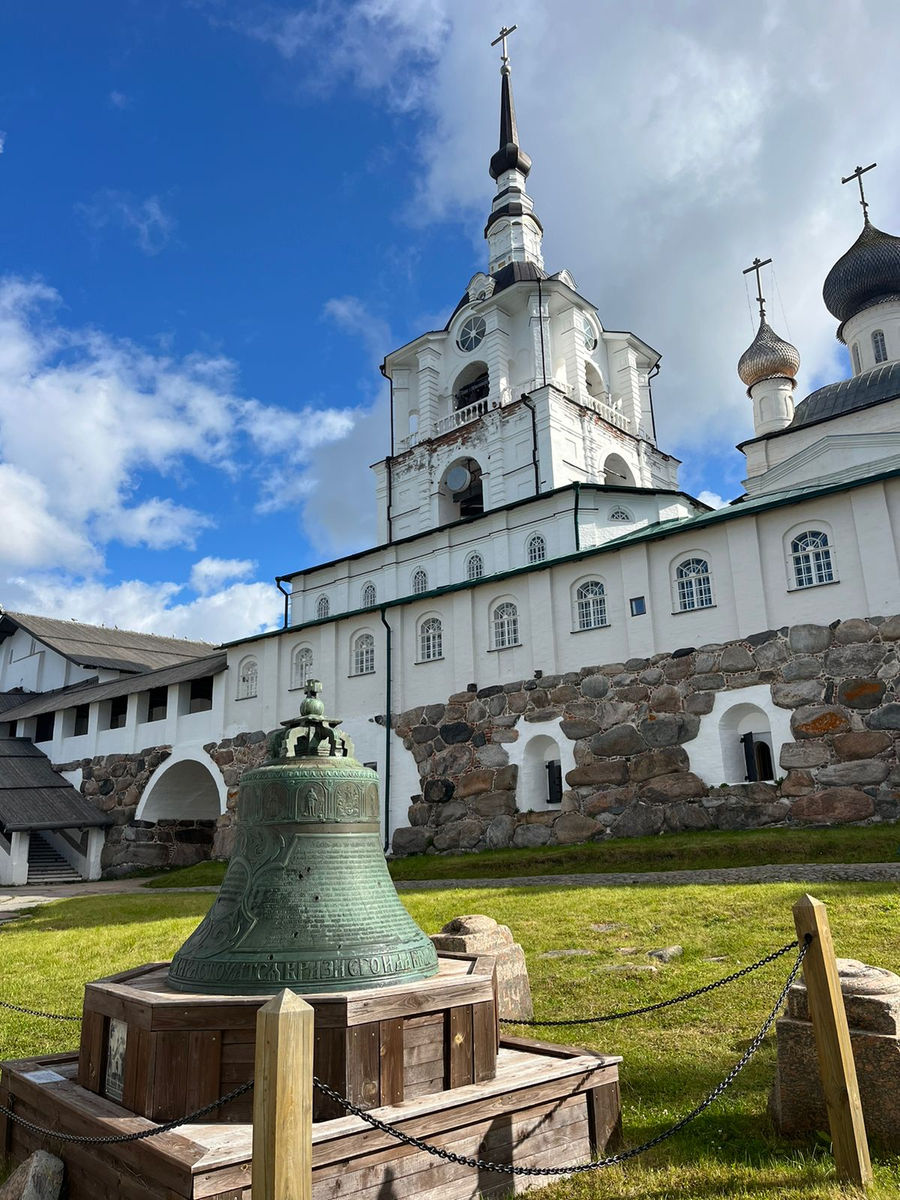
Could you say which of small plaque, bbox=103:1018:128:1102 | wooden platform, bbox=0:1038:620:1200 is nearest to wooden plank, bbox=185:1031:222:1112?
wooden platform, bbox=0:1038:620:1200

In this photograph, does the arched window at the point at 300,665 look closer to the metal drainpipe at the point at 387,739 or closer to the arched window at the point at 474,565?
the metal drainpipe at the point at 387,739

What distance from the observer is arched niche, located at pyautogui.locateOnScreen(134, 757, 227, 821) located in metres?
26.9

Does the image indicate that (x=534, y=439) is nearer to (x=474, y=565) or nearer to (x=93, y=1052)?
(x=474, y=565)

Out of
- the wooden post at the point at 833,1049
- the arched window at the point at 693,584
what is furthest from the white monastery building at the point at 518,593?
the wooden post at the point at 833,1049

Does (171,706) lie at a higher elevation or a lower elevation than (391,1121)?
higher

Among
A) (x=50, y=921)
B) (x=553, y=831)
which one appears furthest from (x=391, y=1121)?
(x=553, y=831)

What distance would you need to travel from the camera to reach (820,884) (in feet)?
34.0

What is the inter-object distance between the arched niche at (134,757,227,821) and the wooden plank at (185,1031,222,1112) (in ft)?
73.6

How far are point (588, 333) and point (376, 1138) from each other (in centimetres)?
3280

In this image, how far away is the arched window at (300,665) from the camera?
80.8ft

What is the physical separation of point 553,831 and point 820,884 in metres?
7.91

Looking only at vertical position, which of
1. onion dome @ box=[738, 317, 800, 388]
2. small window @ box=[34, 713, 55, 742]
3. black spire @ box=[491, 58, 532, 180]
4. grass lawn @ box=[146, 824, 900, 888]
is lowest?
grass lawn @ box=[146, 824, 900, 888]

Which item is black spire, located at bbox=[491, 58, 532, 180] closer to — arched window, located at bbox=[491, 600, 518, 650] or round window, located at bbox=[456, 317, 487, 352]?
round window, located at bbox=[456, 317, 487, 352]

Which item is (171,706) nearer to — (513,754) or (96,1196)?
(513,754)
